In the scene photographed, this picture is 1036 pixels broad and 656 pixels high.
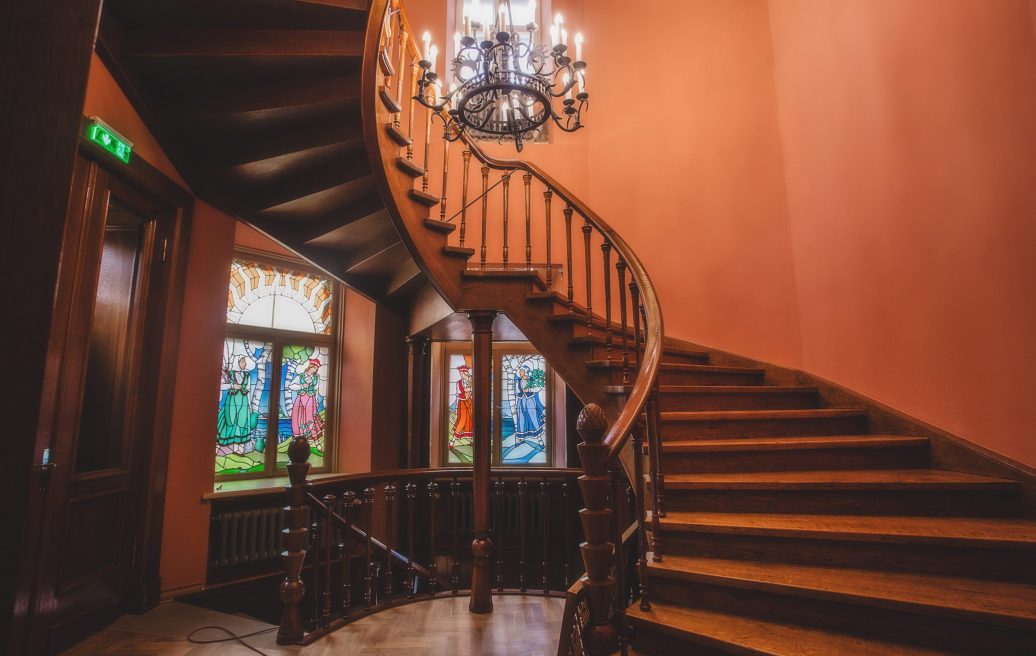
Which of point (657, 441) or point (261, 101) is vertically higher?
point (261, 101)

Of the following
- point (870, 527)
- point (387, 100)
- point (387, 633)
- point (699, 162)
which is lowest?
point (387, 633)

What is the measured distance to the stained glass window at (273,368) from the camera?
420cm

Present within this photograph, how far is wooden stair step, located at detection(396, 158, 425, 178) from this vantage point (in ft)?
9.18

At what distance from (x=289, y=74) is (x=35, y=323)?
251 cm

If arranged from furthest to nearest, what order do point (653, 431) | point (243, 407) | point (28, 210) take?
point (243, 407) → point (653, 431) → point (28, 210)

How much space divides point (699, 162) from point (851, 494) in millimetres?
3124

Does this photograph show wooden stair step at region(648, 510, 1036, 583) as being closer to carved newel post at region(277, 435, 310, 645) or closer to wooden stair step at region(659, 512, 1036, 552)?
wooden stair step at region(659, 512, 1036, 552)

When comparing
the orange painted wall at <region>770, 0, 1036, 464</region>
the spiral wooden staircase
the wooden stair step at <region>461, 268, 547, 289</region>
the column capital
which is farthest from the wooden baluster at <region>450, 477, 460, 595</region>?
the orange painted wall at <region>770, 0, 1036, 464</region>

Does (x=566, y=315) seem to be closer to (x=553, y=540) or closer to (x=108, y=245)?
(x=108, y=245)

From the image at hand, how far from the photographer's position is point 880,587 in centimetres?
157

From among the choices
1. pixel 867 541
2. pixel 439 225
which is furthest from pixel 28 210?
pixel 439 225

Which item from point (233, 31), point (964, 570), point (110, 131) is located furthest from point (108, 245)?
point (964, 570)

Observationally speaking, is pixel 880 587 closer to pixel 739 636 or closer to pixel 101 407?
pixel 739 636

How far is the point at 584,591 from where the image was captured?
1.45 m
